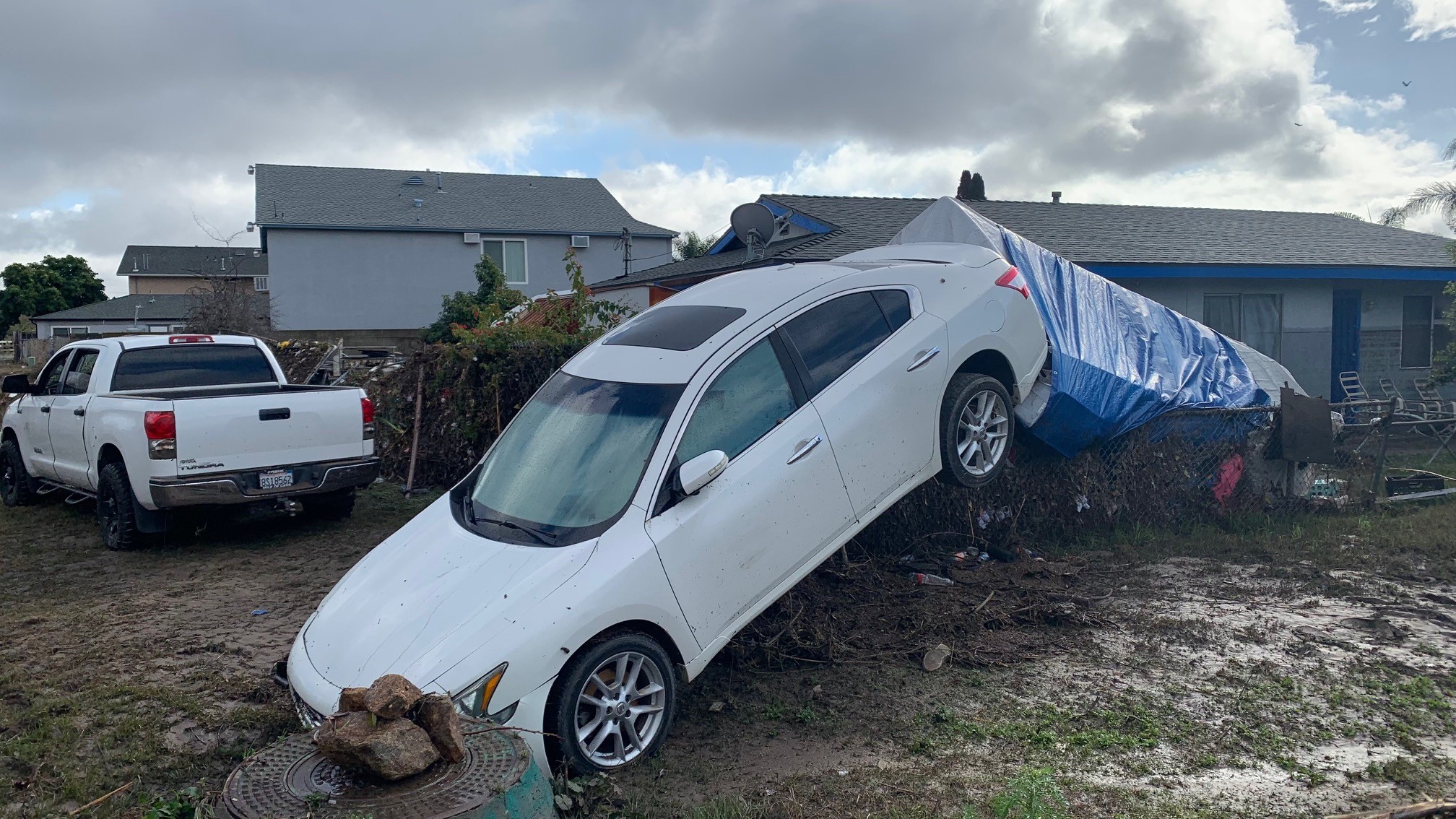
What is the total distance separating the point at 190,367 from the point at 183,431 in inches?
69.4

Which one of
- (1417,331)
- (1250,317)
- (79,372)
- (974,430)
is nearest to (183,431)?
(79,372)

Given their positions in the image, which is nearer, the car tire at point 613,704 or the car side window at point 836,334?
the car tire at point 613,704

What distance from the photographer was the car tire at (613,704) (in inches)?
158

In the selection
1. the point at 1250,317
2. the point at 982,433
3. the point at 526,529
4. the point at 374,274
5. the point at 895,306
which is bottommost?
the point at 526,529

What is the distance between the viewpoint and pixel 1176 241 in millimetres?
17031

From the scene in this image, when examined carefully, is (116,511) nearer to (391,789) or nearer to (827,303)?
(827,303)

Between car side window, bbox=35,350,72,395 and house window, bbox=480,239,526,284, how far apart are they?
814 inches

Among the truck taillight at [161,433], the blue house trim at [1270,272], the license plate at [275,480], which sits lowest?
the license plate at [275,480]

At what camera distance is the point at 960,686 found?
5.15 metres

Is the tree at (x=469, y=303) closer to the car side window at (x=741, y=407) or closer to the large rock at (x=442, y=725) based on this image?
the car side window at (x=741, y=407)

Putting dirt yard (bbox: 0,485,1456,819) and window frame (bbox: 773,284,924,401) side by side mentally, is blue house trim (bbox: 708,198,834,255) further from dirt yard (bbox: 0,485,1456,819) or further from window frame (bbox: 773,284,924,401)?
window frame (bbox: 773,284,924,401)

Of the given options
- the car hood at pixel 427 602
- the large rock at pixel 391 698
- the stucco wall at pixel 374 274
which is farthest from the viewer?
the stucco wall at pixel 374 274

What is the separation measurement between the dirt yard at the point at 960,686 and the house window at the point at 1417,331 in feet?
39.5

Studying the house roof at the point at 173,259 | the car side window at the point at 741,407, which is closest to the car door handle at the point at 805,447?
the car side window at the point at 741,407
